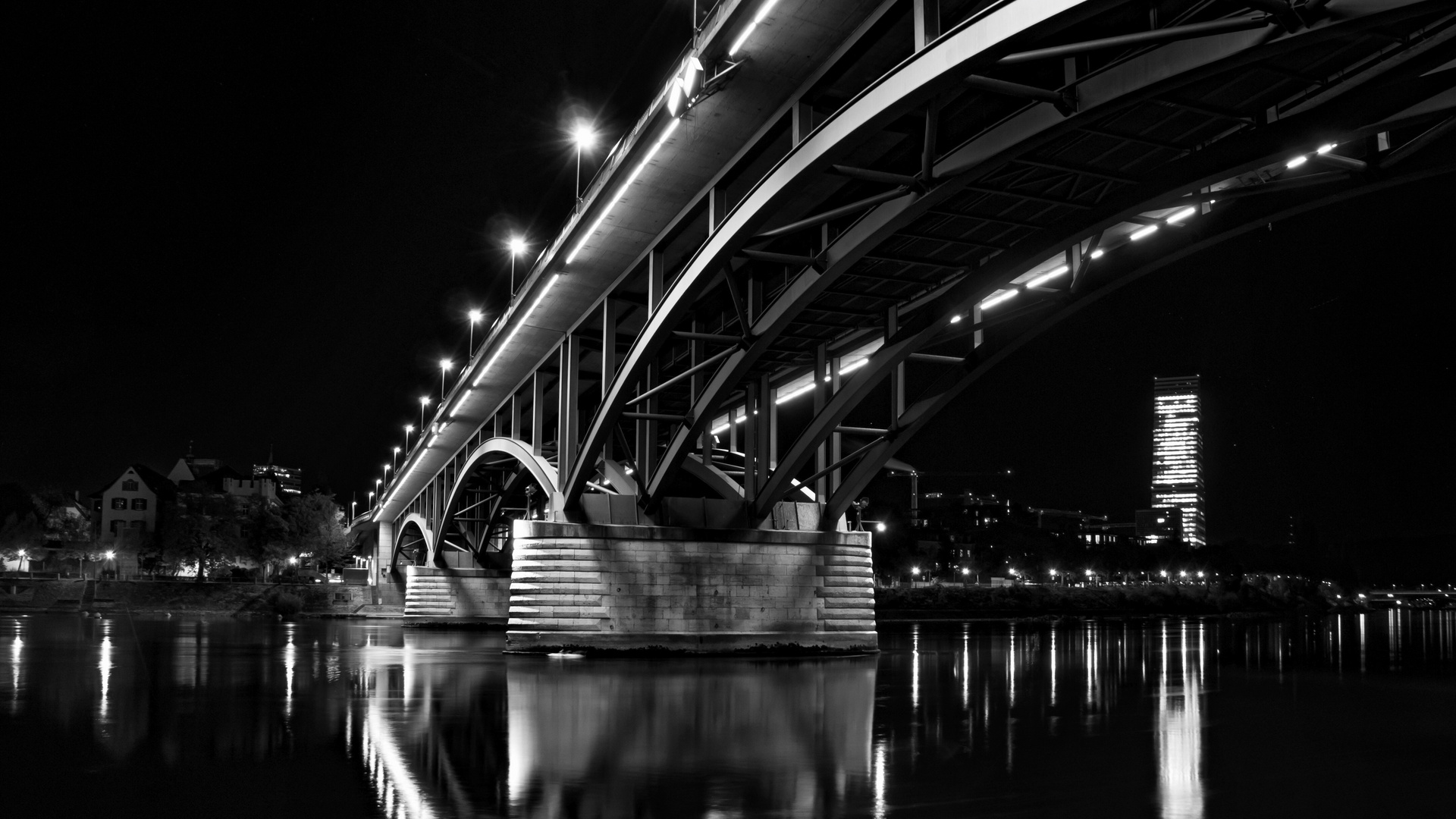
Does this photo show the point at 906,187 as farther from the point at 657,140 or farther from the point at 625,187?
the point at 625,187

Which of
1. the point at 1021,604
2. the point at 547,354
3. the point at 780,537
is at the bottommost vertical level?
the point at 1021,604

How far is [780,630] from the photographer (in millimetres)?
29797

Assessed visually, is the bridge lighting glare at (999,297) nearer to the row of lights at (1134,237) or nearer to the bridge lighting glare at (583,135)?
the row of lights at (1134,237)

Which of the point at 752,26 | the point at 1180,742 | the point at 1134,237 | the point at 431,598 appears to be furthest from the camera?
the point at 431,598

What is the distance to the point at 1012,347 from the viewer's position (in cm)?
2556

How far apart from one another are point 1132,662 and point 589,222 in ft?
65.1

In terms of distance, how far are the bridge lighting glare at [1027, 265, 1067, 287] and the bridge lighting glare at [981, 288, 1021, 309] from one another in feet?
1.21

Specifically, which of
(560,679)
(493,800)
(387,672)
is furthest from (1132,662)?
(493,800)

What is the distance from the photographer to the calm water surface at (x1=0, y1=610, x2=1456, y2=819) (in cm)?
1027

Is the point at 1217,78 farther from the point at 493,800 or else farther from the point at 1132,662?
the point at 1132,662

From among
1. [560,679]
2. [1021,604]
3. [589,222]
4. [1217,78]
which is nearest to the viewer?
[1217,78]

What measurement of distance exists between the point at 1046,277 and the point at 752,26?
10416 mm

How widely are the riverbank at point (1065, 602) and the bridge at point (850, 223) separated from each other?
1963 inches

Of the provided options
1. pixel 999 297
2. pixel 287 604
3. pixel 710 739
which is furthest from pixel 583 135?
pixel 287 604
